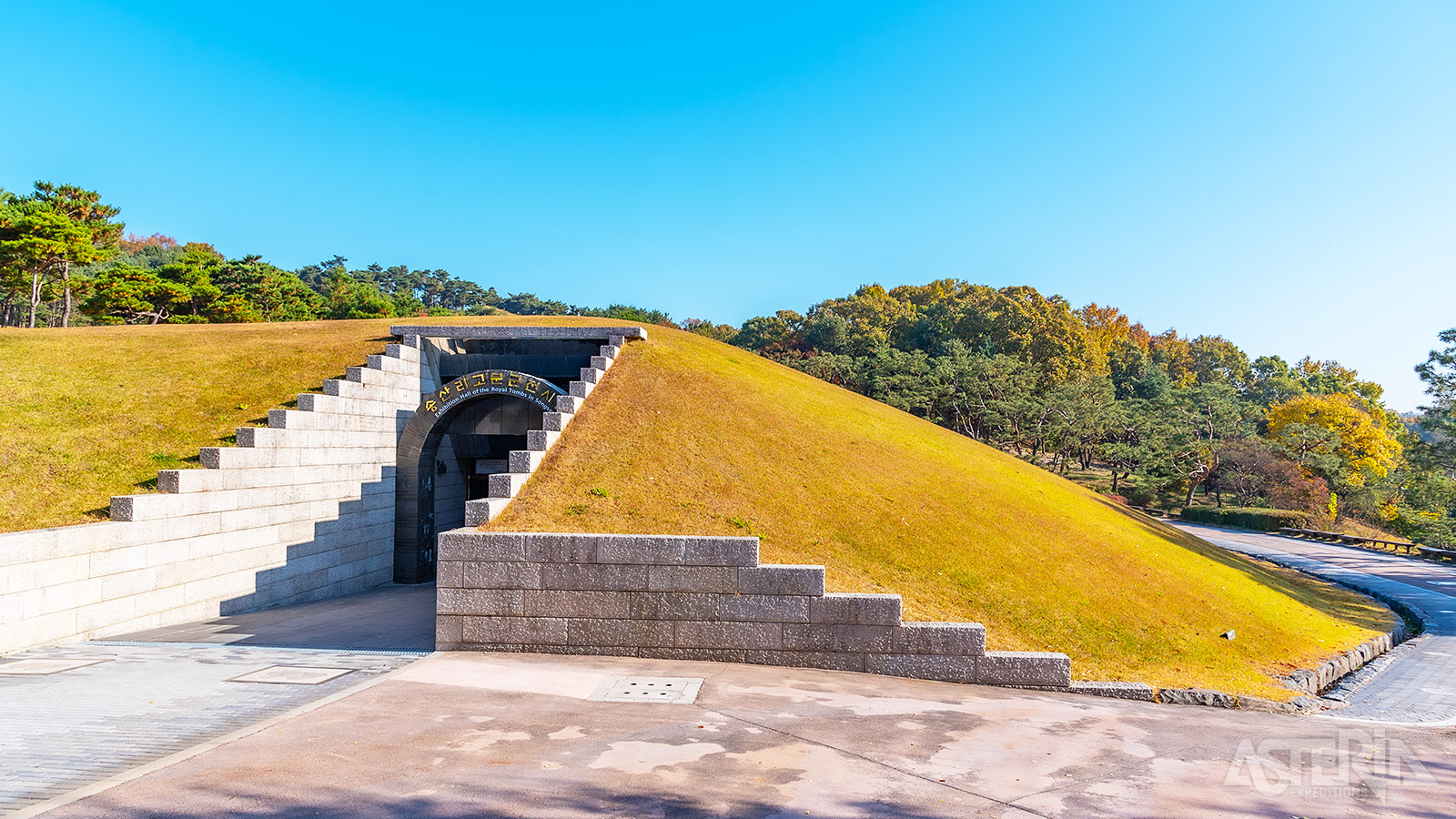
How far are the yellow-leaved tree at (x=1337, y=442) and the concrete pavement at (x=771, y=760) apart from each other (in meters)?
54.4

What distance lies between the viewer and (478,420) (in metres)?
22.2

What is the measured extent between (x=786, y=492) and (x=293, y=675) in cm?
992

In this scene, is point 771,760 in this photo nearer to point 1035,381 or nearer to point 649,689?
point 649,689

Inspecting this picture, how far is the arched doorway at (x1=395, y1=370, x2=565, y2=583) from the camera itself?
18828mm

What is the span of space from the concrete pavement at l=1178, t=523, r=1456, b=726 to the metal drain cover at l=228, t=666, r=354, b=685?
1593 cm

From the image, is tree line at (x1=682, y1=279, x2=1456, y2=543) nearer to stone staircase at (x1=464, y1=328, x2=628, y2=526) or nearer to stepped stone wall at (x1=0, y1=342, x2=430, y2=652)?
stone staircase at (x1=464, y1=328, x2=628, y2=526)

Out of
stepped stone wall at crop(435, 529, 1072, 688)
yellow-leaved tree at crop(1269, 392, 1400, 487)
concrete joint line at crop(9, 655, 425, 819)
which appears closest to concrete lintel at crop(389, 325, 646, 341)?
stepped stone wall at crop(435, 529, 1072, 688)

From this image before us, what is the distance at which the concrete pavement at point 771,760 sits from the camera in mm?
6332

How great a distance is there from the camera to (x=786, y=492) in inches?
637

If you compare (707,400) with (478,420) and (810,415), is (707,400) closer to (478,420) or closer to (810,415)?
(810,415)

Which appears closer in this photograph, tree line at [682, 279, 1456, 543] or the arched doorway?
the arched doorway

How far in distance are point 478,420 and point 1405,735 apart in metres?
21.8

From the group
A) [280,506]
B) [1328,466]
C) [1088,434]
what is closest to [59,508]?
[280,506]

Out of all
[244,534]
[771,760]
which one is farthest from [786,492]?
[244,534]
